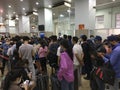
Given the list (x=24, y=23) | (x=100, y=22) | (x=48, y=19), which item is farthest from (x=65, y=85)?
(x=24, y=23)

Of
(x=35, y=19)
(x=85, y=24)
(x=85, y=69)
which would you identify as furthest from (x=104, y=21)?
(x=85, y=69)

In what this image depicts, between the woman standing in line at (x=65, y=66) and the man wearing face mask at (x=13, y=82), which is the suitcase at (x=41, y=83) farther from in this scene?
the man wearing face mask at (x=13, y=82)

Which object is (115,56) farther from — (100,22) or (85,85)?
(100,22)

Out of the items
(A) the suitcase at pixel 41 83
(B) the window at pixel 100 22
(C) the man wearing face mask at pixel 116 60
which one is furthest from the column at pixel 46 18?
(C) the man wearing face mask at pixel 116 60

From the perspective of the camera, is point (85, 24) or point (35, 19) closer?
point (85, 24)

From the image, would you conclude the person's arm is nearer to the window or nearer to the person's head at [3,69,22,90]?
the person's head at [3,69,22,90]

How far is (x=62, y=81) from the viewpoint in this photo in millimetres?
3982

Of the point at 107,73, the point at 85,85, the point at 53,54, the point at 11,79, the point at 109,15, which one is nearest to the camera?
the point at 11,79

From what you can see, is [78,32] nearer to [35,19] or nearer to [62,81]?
[62,81]

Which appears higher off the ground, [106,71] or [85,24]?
[85,24]

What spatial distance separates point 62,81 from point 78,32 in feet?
25.2

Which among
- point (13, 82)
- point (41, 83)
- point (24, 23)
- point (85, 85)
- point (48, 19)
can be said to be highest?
point (48, 19)

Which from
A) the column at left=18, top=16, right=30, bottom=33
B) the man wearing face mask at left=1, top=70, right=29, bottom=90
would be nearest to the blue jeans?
the man wearing face mask at left=1, top=70, right=29, bottom=90

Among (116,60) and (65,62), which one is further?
(65,62)
